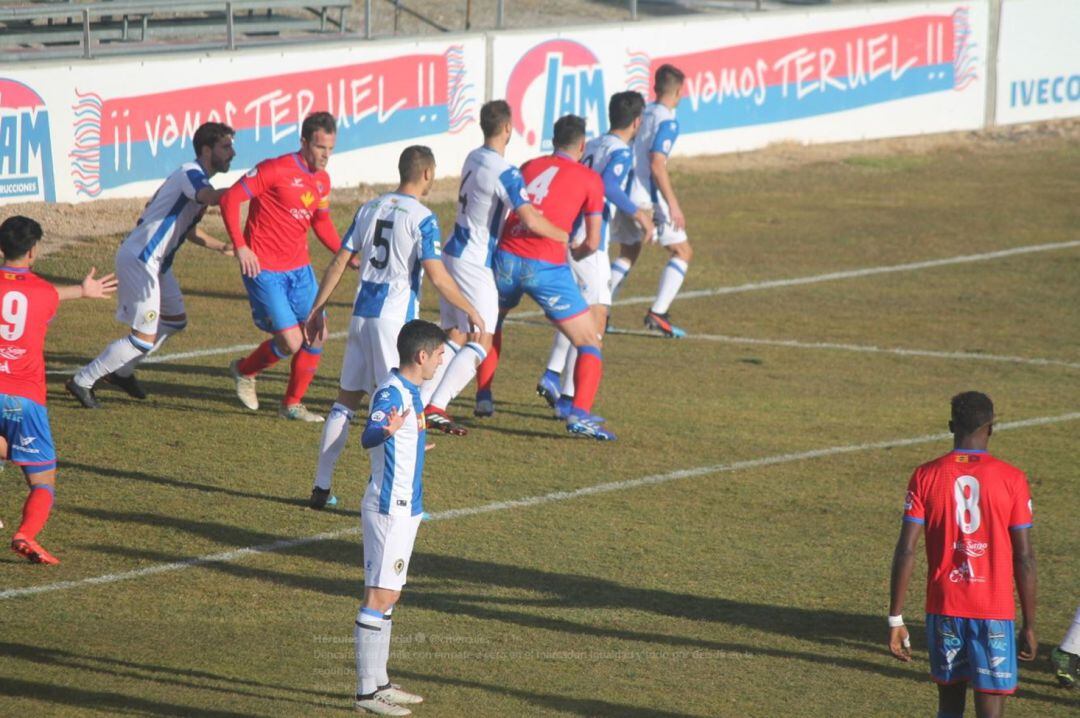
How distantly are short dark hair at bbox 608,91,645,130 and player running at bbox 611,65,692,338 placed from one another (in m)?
1.79

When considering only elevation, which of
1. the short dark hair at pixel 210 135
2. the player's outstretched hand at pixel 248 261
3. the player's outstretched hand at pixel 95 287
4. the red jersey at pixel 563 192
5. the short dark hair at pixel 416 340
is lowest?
the short dark hair at pixel 416 340

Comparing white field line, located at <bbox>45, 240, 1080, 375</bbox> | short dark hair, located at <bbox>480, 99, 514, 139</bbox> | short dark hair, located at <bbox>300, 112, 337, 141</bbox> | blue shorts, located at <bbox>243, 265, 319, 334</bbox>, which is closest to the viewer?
short dark hair, located at <bbox>300, 112, 337, 141</bbox>

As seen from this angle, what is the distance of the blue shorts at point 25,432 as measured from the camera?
871cm

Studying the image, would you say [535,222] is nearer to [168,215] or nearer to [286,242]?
[286,242]

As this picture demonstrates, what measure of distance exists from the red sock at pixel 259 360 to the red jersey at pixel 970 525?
6919 millimetres

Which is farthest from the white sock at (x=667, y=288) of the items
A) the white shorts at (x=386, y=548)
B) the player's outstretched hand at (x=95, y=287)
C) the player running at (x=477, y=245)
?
the white shorts at (x=386, y=548)

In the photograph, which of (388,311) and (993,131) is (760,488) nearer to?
(388,311)

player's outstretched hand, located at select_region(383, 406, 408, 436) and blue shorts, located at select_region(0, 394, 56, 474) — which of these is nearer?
player's outstretched hand, located at select_region(383, 406, 408, 436)

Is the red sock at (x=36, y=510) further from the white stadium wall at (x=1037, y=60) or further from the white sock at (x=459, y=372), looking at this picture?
the white stadium wall at (x=1037, y=60)

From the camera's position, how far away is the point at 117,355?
12164mm

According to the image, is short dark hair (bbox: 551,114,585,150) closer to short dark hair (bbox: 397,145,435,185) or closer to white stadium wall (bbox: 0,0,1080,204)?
short dark hair (bbox: 397,145,435,185)

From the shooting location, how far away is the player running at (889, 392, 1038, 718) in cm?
628

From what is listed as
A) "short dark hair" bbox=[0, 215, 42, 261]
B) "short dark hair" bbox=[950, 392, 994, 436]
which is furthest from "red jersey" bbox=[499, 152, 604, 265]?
"short dark hair" bbox=[950, 392, 994, 436]

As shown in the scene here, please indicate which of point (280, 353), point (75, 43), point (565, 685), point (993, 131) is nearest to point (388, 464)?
point (565, 685)
